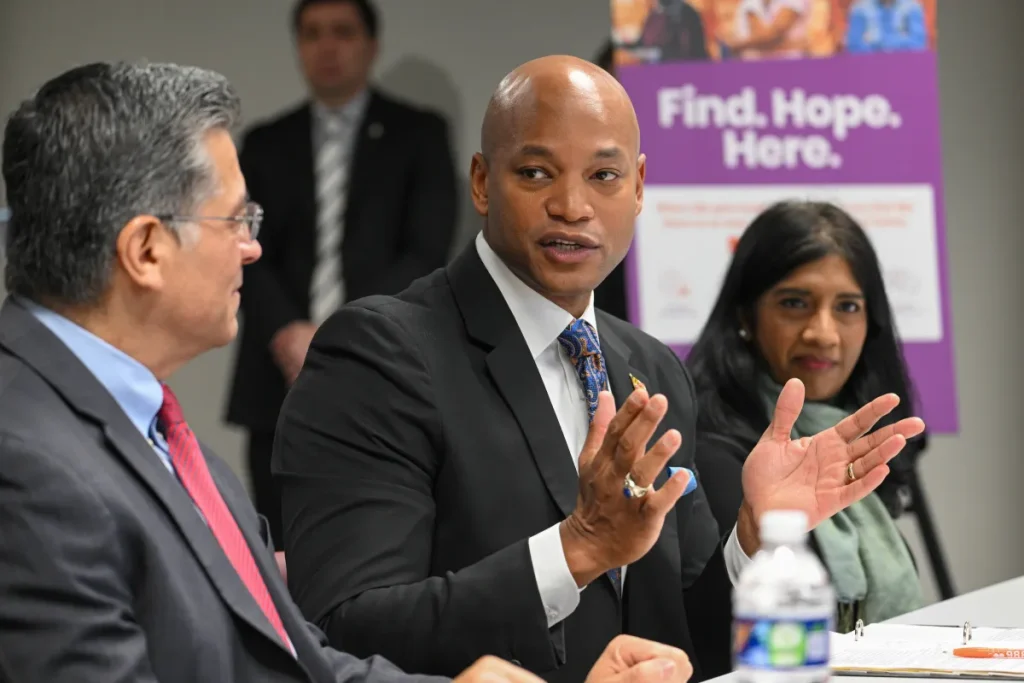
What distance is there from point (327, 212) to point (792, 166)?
1608mm

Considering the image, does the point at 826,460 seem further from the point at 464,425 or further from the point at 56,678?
the point at 56,678

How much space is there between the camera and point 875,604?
3.34m

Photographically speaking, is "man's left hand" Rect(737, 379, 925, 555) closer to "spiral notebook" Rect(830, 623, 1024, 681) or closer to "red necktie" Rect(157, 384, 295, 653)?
"spiral notebook" Rect(830, 623, 1024, 681)

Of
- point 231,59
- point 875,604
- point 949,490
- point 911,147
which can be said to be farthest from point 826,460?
point 231,59

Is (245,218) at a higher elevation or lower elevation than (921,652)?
higher

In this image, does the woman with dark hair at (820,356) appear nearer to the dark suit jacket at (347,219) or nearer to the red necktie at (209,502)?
the red necktie at (209,502)

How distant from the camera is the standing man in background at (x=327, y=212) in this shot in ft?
17.3

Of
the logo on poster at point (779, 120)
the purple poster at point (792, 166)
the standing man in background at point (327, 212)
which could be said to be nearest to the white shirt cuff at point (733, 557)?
the purple poster at point (792, 166)

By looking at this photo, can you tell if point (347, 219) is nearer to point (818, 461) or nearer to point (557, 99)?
point (557, 99)

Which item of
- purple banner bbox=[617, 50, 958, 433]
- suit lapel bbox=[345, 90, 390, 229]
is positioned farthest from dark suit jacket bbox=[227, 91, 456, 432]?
purple banner bbox=[617, 50, 958, 433]

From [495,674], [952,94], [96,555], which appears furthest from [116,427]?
[952,94]

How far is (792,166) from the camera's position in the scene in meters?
4.84

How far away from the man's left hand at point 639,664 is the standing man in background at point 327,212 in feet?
11.0

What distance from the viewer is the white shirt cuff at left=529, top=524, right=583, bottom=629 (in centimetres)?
218
